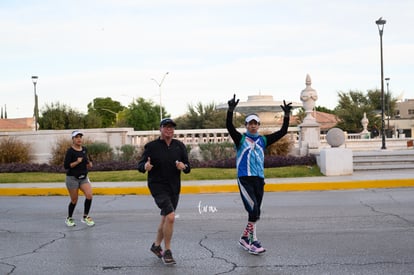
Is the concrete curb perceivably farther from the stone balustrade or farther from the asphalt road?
the stone balustrade

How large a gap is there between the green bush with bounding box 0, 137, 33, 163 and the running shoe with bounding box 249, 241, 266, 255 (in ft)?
60.7

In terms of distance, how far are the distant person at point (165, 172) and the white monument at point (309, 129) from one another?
15.8 m

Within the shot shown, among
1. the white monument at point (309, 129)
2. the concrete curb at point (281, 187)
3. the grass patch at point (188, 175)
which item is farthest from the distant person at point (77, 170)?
the white monument at point (309, 129)

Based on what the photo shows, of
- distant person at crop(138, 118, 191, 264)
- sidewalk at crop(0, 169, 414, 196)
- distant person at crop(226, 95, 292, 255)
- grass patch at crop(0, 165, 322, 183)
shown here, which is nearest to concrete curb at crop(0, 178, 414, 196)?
sidewalk at crop(0, 169, 414, 196)

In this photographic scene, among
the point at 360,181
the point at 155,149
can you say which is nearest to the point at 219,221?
the point at 155,149

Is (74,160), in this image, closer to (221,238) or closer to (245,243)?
(221,238)

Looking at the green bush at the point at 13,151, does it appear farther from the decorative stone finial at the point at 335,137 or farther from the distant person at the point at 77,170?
the distant person at the point at 77,170

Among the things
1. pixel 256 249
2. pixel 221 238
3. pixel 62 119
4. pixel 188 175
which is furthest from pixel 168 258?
pixel 62 119

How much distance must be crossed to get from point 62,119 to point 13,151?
14.5 meters

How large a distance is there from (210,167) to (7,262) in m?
14.2

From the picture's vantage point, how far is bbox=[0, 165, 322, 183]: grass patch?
61.2 ft

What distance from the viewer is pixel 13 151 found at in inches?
949

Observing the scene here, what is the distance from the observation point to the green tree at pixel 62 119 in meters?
38.1

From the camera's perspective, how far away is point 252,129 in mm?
7723
